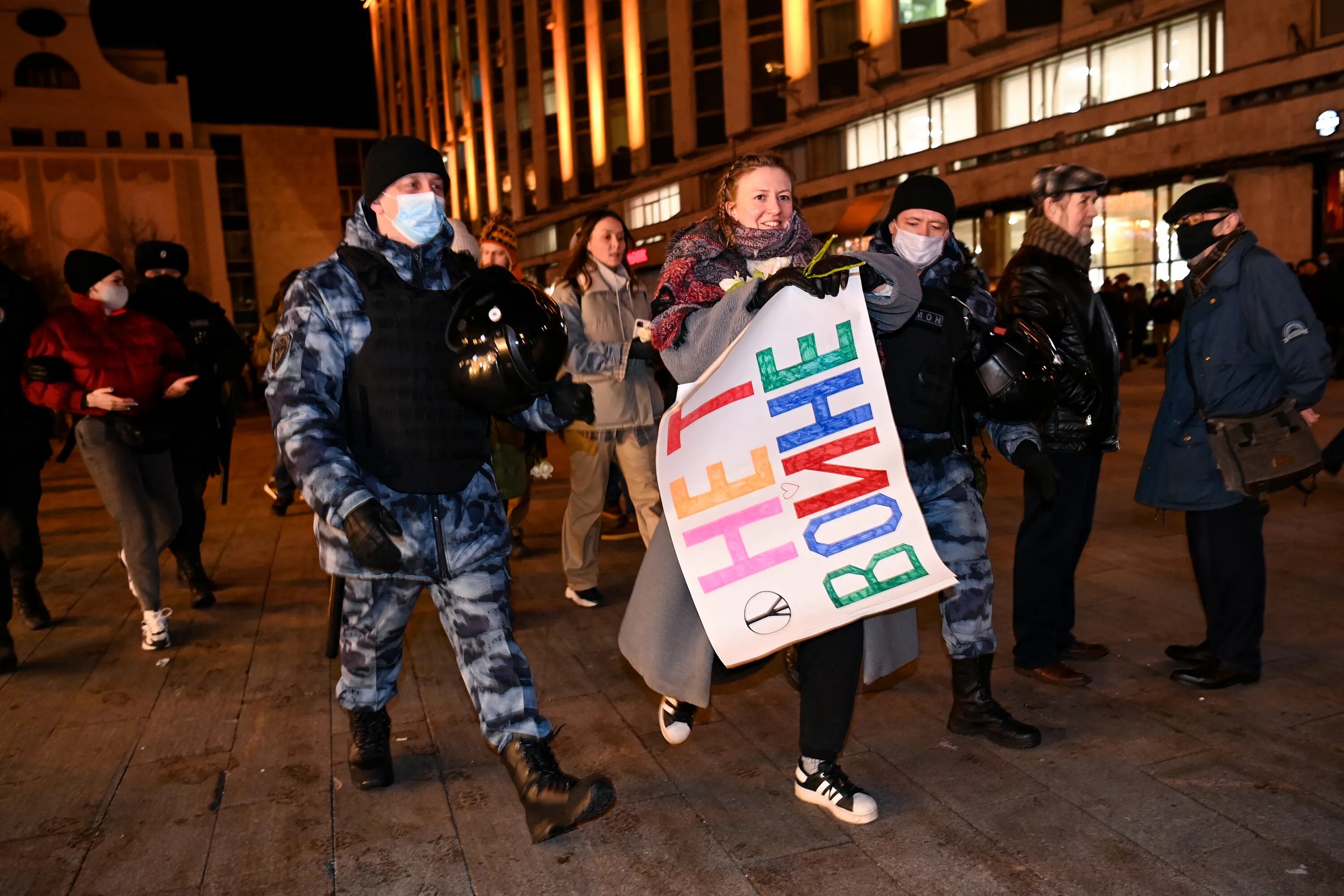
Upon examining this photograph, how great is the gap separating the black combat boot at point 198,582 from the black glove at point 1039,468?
474cm

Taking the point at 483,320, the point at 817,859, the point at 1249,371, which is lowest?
the point at 817,859

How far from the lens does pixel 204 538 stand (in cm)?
838

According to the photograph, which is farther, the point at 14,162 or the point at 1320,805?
the point at 14,162

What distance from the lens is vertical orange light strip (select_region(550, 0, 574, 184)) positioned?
→ 48438 mm

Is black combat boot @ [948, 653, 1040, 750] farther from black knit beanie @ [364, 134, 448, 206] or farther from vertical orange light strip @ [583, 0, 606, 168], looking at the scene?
vertical orange light strip @ [583, 0, 606, 168]

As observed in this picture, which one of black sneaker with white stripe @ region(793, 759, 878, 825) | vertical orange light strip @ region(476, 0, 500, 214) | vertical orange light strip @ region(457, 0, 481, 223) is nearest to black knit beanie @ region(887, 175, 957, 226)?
black sneaker with white stripe @ region(793, 759, 878, 825)

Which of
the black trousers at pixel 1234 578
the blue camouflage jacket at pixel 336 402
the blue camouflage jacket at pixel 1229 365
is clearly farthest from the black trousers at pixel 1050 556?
the blue camouflage jacket at pixel 336 402

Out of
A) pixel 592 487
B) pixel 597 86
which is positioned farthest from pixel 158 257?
pixel 597 86

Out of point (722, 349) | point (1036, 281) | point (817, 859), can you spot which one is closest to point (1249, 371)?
point (1036, 281)

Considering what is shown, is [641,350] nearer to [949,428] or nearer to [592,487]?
[592,487]

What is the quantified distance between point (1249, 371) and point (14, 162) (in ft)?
229

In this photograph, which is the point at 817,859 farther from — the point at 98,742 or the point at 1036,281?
the point at 98,742

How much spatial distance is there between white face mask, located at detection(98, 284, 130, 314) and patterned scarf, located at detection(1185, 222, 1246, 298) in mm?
5056

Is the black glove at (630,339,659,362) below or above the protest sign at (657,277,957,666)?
above
